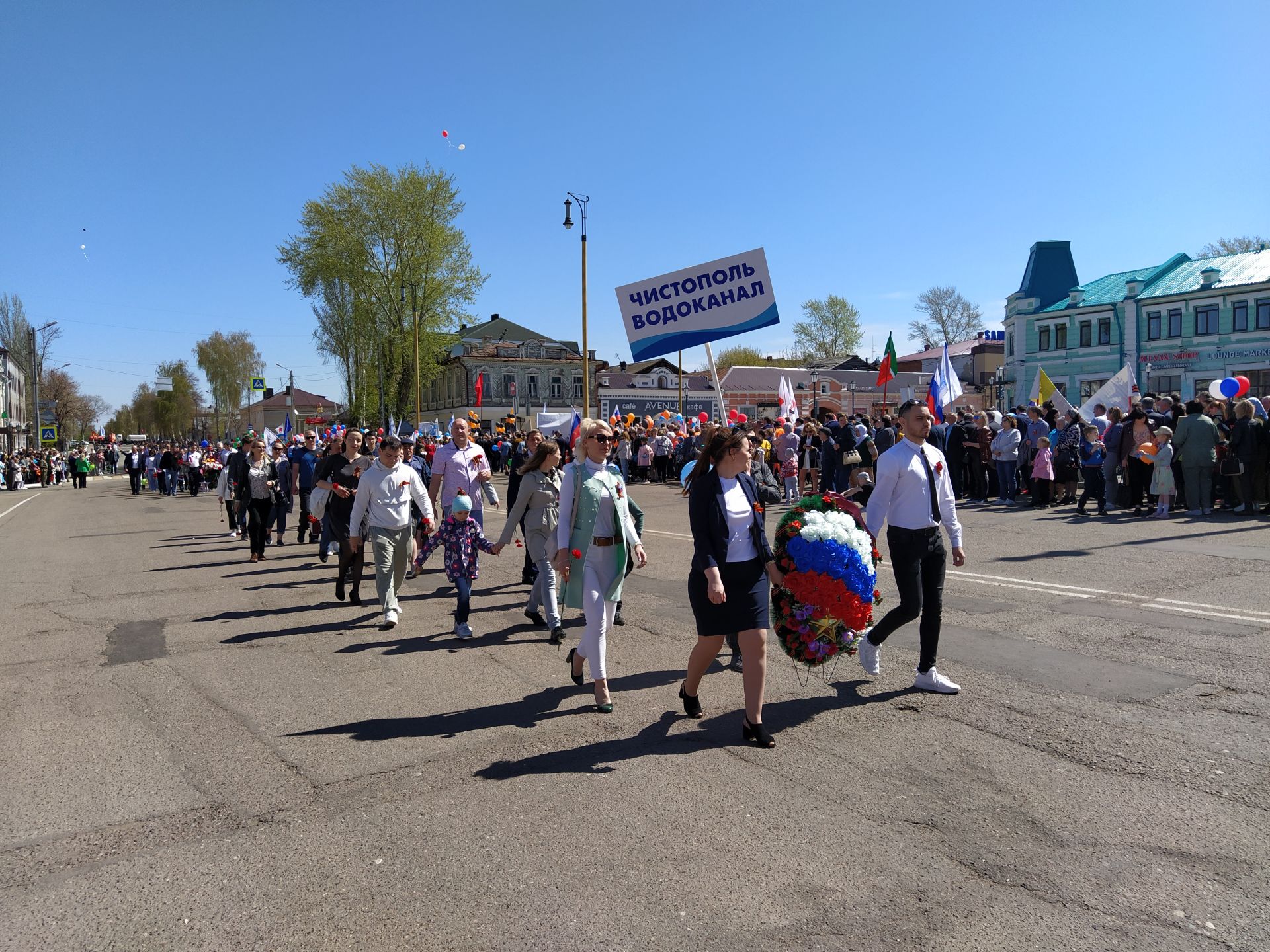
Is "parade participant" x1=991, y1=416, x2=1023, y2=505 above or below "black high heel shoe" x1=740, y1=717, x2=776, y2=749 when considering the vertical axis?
above

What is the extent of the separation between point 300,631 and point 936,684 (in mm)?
5909

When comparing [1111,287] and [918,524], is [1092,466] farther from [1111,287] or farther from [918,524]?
[1111,287]

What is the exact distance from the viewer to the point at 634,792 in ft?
14.7

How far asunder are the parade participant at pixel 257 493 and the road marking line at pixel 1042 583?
9885 mm

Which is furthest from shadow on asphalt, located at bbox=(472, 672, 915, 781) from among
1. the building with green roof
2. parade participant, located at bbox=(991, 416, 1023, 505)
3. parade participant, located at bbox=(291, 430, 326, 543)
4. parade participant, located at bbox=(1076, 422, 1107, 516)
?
the building with green roof

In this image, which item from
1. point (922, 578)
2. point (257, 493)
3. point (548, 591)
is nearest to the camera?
point (922, 578)

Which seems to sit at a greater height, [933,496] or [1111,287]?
[1111,287]

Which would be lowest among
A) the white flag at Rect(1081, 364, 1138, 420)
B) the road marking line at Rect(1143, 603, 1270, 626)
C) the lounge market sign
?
the road marking line at Rect(1143, 603, 1270, 626)

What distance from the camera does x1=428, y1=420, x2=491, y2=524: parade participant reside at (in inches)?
363

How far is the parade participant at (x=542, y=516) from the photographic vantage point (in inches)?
308

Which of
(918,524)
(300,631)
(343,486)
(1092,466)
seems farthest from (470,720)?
(1092,466)

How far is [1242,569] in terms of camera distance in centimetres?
1002

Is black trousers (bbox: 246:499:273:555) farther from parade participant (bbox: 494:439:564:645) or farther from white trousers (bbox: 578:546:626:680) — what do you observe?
white trousers (bbox: 578:546:626:680)

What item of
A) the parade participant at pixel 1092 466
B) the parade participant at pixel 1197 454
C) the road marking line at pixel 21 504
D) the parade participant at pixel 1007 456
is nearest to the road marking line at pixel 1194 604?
the parade participant at pixel 1197 454
